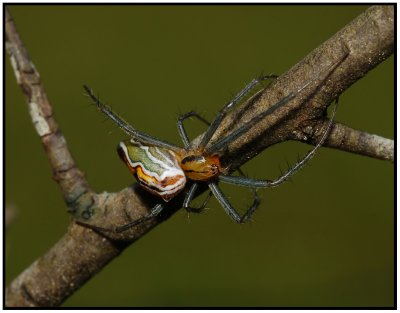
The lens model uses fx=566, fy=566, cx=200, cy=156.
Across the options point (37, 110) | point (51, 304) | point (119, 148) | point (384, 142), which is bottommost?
point (51, 304)

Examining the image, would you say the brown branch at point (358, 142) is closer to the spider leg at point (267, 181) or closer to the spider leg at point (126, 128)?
the spider leg at point (267, 181)

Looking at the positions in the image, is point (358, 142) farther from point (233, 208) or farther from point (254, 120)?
point (233, 208)

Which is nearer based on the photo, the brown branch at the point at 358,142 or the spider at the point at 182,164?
the brown branch at the point at 358,142

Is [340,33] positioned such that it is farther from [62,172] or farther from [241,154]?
[62,172]

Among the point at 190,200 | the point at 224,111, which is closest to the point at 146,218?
the point at 190,200

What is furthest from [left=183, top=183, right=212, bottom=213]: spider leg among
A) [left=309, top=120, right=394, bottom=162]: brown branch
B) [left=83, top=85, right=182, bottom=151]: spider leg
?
[left=309, top=120, right=394, bottom=162]: brown branch

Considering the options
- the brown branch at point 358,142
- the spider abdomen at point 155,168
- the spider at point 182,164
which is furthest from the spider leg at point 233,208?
the brown branch at point 358,142

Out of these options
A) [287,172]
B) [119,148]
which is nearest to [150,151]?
[119,148]
